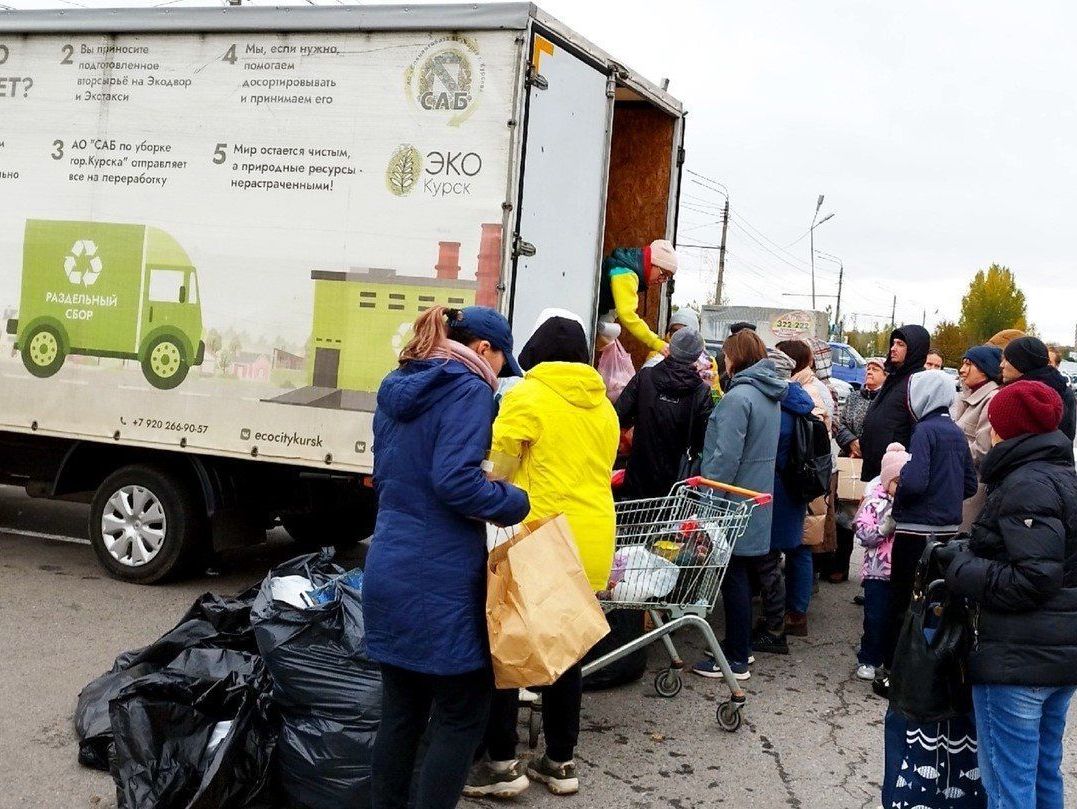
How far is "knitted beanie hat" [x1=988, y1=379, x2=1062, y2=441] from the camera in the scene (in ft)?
12.0

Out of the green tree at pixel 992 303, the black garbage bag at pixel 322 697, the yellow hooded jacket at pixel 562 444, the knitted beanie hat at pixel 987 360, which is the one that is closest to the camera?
the black garbage bag at pixel 322 697

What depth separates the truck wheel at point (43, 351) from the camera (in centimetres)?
703

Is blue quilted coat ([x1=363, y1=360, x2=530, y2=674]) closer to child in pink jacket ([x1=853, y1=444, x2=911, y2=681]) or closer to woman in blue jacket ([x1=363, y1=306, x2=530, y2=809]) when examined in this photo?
woman in blue jacket ([x1=363, y1=306, x2=530, y2=809])

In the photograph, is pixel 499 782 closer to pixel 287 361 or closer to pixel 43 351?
pixel 287 361

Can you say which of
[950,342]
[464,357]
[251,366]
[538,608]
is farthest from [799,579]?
[950,342]

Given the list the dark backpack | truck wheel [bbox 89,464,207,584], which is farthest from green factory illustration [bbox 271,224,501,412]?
the dark backpack

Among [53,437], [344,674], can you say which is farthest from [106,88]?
[344,674]

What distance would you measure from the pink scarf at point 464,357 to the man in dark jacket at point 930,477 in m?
2.87

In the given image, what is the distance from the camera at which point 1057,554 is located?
11.4 feet

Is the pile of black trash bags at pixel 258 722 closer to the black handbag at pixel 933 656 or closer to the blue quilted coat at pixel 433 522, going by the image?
the blue quilted coat at pixel 433 522

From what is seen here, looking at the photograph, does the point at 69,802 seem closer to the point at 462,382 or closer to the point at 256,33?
the point at 462,382

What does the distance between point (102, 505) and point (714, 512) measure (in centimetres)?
409

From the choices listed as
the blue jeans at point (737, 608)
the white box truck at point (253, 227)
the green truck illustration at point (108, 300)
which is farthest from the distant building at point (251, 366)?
the blue jeans at point (737, 608)

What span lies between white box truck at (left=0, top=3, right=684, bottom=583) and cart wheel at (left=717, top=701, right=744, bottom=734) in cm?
235
